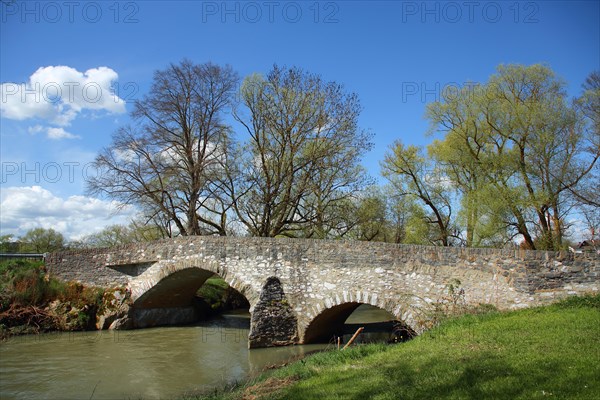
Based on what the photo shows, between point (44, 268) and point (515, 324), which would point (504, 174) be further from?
point (44, 268)

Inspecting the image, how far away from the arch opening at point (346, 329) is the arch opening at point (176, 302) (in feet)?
11.5

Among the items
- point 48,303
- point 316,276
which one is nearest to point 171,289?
point 48,303

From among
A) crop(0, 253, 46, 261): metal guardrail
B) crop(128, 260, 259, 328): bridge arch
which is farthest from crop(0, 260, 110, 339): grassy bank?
crop(0, 253, 46, 261): metal guardrail

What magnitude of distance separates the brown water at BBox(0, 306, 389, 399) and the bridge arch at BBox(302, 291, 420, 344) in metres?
0.63

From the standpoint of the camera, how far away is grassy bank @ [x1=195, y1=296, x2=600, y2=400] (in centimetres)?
496

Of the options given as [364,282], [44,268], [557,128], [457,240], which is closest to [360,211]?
[457,240]

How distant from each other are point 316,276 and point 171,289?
7.43 metres

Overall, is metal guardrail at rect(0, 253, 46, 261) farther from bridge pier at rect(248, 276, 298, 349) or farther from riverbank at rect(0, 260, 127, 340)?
bridge pier at rect(248, 276, 298, 349)

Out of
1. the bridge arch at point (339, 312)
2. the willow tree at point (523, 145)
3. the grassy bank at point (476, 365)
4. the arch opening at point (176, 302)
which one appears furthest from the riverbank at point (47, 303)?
the willow tree at point (523, 145)

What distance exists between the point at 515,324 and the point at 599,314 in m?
1.44

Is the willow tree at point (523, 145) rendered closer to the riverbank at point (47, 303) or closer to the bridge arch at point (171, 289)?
the bridge arch at point (171, 289)

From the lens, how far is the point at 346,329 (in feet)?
51.4

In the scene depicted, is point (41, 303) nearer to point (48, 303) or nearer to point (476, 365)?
point (48, 303)

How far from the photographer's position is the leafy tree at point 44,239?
33.3 metres
